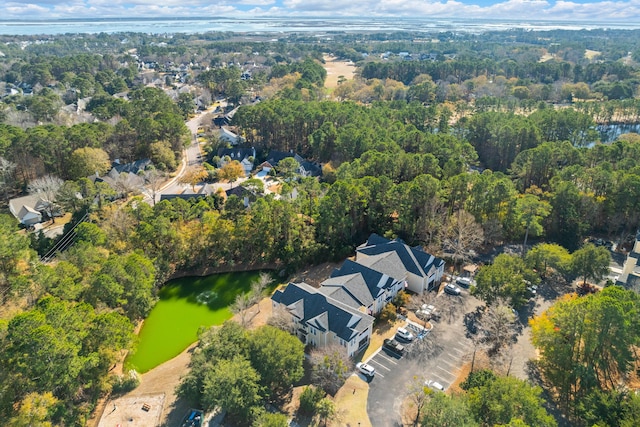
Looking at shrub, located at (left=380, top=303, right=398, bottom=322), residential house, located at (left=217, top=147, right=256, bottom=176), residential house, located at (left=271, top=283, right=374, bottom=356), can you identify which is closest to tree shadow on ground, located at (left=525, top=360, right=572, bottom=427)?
shrub, located at (left=380, top=303, right=398, bottom=322)

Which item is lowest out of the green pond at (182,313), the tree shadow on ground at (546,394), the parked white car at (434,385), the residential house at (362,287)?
the green pond at (182,313)

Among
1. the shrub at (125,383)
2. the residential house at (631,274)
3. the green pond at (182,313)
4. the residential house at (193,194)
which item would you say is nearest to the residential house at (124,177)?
the residential house at (193,194)

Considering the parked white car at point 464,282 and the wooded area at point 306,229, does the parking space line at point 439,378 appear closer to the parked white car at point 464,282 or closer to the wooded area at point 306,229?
the wooded area at point 306,229

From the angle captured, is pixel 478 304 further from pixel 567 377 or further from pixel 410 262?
pixel 567 377

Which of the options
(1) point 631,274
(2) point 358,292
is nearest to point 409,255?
(2) point 358,292

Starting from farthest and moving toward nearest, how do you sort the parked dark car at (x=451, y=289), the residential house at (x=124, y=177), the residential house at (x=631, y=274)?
the residential house at (x=124, y=177)
the parked dark car at (x=451, y=289)
the residential house at (x=631, y=274)

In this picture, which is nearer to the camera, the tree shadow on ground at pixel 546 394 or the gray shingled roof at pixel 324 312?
the tree shadow on ground at pixel 546 394

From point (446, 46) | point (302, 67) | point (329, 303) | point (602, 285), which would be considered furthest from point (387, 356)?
point (446, 46)

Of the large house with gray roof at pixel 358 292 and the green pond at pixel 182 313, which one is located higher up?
the large house with gray roof at pixel 358 292
